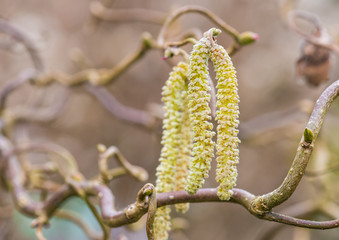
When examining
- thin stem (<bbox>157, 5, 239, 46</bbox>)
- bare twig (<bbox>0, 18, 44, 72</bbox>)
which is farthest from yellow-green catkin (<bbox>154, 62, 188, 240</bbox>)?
bare twig (<bbox>0, 18, 44, 72</bbox>)

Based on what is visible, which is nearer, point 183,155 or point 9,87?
point 183,155

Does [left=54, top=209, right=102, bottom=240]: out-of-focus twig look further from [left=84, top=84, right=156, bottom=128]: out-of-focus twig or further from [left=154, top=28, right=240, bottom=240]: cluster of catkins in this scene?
[left=154, top=28, right=240, bottom=240]: cluster of catkins

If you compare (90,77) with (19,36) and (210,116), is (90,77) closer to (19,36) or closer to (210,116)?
(19,36)

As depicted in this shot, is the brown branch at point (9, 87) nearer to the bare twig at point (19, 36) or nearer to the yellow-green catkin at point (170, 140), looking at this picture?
the bare twig at point (19, 36)

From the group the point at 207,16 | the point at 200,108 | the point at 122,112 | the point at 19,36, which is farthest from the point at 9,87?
the point at 200,108

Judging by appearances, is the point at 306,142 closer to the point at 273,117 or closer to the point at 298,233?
the point at 298,233
